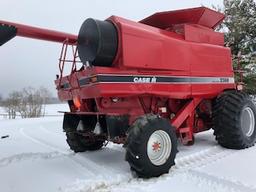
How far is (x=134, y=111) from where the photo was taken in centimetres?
595

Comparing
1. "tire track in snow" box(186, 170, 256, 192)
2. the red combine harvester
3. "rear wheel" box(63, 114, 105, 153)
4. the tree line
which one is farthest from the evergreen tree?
the tree line

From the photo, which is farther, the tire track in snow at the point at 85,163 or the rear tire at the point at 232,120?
the rear tire at the point at 232,120

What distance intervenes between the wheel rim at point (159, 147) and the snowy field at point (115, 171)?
267 millimetres

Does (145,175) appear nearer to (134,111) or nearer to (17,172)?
(134,111)

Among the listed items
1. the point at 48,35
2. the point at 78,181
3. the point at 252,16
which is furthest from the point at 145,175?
the point at 252,16

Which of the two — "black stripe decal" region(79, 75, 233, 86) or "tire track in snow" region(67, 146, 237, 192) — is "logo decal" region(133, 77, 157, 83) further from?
"tire track in snow" region(67, 146, 237, 192)

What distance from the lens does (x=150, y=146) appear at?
522cm

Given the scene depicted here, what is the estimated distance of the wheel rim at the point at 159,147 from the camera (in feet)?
17.1

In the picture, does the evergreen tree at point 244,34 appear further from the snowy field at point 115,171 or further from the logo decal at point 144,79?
the logo decal at point 144,79

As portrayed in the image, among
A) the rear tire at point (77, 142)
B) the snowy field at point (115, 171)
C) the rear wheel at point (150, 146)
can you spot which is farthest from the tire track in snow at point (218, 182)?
the rear tire at point (77, 142)

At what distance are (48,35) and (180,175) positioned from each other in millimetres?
3222

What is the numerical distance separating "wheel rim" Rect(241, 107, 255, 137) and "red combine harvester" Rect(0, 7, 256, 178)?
23mm

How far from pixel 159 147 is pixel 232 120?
2056mm

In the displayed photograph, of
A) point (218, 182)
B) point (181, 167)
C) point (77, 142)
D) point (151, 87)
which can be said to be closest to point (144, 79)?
point (151, 87)
